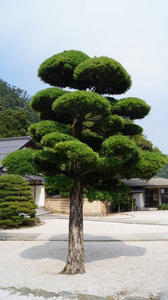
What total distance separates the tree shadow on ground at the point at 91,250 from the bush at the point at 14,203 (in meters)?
3.66

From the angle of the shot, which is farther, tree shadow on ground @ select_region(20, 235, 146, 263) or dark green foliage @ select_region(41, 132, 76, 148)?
tree shadow on ground @ select_region(20, 235, 146, 263)

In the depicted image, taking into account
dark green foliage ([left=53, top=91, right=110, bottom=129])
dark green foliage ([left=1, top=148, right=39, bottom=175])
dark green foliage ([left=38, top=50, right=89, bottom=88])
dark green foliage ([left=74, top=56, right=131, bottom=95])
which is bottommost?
dark green foliage ([left=1, top=148, right=39, bottom=175])

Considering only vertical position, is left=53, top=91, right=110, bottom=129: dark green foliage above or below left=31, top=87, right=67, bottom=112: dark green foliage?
below

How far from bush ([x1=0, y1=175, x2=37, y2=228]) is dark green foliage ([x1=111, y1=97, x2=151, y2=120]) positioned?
7896 mm

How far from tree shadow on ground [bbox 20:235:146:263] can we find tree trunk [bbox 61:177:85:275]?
1.15 m

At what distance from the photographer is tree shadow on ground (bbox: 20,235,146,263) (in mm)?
7530

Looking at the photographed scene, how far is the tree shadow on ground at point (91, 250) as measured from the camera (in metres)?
7.53

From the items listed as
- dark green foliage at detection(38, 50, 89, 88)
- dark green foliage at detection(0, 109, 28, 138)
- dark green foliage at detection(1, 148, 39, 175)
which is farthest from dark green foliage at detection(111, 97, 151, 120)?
dark green foliage at detection(0, 109, 28, 138)

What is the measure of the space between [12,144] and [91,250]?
48.3 feet

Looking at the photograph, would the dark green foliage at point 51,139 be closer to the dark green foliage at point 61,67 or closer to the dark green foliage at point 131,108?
the dark green foliage at point 131,108

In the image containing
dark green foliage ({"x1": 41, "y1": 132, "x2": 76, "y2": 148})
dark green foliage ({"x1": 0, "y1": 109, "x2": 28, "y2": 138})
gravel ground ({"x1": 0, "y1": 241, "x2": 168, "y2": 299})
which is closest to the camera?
gravel ground ({"x1": 0, "y1": 241, "x2": 168, "y2": 299})

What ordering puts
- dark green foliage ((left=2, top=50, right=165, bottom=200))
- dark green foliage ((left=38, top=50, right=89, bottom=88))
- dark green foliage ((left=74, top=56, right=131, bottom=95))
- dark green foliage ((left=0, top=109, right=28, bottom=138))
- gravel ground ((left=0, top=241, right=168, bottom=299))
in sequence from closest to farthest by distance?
gravel ground ((left=0, top=241, right=168, bottom=299)) → dark green foliage ((left=2, top=50, right=165, bottom=200)) → dark green foliage ((left=74, top=56, right=131, bottom=95)) → dark green foliage ((left=38, top=50, right=89, bottom=88)) → dark green foliage ((left=0, top=109, right=28, bottom=138))

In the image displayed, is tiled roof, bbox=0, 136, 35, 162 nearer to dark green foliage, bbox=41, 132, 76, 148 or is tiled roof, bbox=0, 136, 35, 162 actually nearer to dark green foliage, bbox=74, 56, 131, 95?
dark green foliage, bbox=74, 56, 131, 95

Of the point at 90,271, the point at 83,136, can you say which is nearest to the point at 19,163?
the point at 83,136
